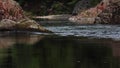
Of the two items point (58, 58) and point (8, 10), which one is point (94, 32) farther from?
point (58, 58)

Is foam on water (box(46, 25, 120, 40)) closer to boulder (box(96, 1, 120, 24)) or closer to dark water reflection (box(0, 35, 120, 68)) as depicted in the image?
dark water reflection (box(0, 35, 120, 68))

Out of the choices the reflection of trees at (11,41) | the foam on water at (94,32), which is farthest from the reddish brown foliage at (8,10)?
the reflection of trees at (11,41)

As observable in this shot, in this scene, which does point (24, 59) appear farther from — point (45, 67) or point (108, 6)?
point (108, 6)

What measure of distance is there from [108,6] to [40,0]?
178ft

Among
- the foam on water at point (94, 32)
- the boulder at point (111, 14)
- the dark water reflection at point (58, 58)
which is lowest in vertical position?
the boulder at point (111, 14)

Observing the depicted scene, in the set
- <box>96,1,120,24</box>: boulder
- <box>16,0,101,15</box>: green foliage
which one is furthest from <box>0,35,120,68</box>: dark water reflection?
<box>16,0,101,15</box>: green foliage

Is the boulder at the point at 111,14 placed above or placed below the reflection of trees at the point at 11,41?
below

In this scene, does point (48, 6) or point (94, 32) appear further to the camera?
point (48, 6)

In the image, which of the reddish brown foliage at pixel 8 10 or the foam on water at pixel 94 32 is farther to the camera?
the reddish brown foliage at pixel 8 10

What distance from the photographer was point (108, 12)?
53875 mm

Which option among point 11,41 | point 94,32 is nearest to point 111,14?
point 94,32

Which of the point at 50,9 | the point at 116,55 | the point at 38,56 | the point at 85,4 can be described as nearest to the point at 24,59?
the point at 38,56

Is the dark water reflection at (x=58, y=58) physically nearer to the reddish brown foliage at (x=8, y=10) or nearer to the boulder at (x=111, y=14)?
the reddish brown foliage at (x=8, y=10)

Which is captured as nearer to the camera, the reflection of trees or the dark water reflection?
the dark water reflection
